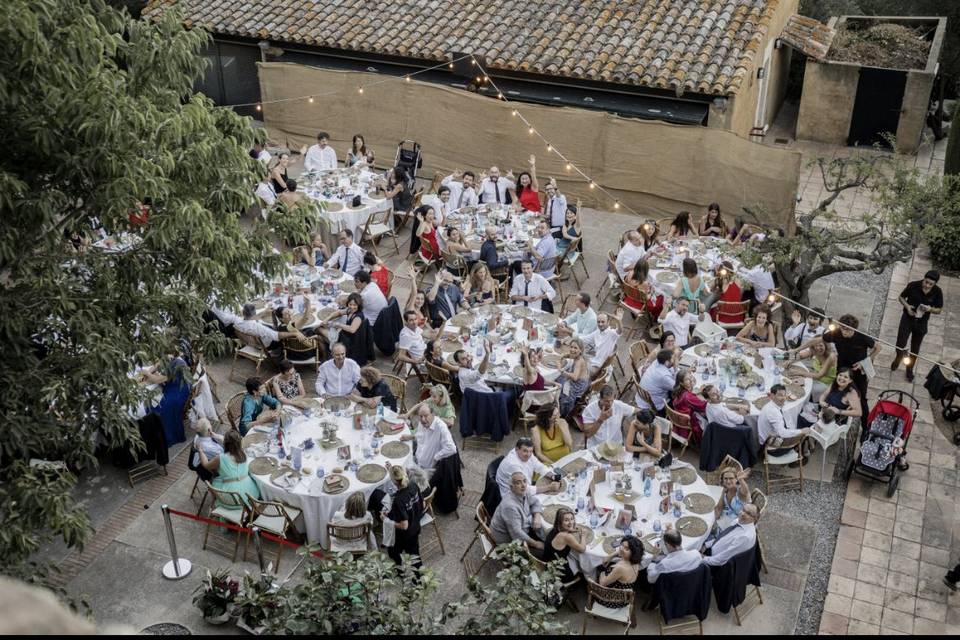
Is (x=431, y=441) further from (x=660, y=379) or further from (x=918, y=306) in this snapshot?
(x=918, y=306)

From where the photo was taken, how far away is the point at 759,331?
12523 millimetres

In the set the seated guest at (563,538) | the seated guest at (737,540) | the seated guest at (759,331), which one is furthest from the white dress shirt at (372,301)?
the seated guest at (737,540)

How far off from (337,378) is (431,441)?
187 centimetres

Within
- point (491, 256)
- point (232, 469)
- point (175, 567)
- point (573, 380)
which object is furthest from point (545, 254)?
point (175, 567)

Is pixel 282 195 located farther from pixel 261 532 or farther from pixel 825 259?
pixel 825 259

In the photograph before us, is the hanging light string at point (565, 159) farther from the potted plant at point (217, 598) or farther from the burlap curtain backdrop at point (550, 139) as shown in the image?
the potted plant at point (217, 598)

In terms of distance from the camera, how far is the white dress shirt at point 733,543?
8.94m

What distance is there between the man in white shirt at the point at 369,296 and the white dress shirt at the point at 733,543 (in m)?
5.85

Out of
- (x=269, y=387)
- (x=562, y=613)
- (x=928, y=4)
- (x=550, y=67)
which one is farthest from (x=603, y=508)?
(x=928, y=4)

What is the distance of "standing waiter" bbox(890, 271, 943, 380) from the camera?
41.7ft

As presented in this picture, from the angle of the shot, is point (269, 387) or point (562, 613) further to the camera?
point (269, 387)

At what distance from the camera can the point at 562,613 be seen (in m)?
9.46

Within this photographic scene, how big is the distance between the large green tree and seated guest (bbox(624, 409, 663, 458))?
4.39m

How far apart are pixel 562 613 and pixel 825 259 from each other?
642 centimetres
